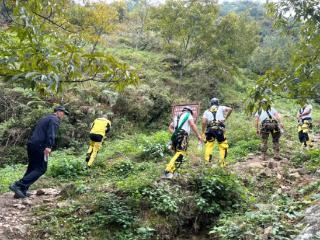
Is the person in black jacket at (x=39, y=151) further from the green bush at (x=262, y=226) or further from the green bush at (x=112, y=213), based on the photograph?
the green bush at (x=262, y=226)

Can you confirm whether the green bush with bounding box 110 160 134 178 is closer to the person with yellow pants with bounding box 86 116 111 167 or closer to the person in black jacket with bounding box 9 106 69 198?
the person with yellow pants with bounding box 86 116 111 167

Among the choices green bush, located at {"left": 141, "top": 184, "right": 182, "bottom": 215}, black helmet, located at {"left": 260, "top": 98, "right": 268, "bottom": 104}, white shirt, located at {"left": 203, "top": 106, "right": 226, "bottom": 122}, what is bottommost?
green bush, located at {"left": 141, "top": 184, "right": 182, "bottom": 215}

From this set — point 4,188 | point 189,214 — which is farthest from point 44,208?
point 189,214

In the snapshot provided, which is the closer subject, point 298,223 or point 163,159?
point 298,223

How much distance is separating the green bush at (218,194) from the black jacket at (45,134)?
2.96 meters

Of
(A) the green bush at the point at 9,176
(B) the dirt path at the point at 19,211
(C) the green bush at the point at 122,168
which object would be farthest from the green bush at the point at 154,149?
(B) the dirt path at the point at 19,211

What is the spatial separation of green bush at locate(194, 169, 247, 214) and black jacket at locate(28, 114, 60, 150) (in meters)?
2.96

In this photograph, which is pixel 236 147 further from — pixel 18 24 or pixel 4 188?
pixel 18 24

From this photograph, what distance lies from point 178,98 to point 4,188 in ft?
41.2

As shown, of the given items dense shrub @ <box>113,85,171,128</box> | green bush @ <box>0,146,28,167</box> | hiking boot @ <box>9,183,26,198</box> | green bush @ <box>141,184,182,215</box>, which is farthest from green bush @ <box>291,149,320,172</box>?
green bush @ <box>0,146,28,167</box>

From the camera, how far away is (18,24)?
319cm

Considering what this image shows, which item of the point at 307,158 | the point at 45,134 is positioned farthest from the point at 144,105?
the point at 45,134

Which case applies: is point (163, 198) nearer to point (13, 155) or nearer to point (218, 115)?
point (218, 115)

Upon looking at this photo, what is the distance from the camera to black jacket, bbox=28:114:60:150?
761cm
